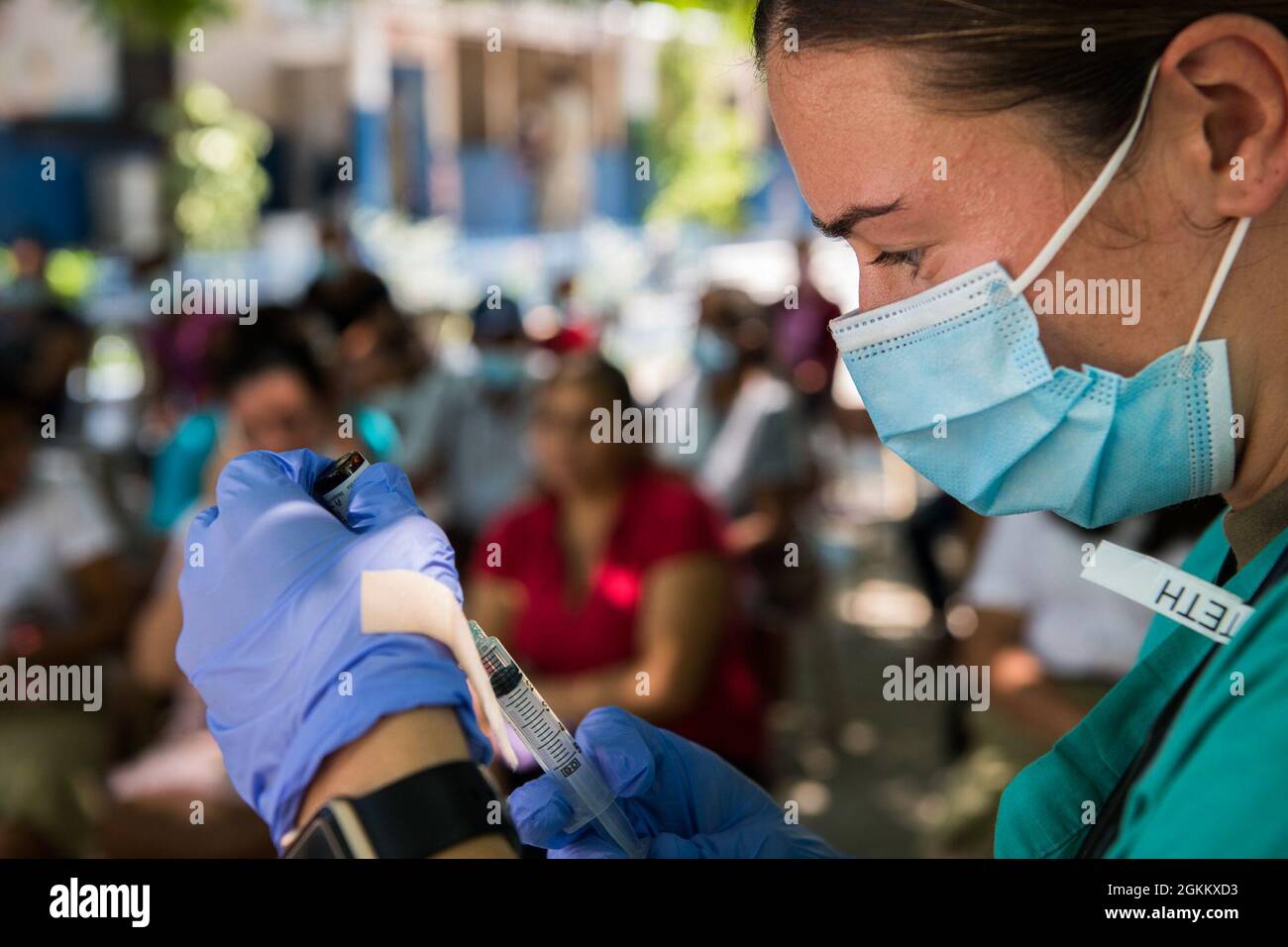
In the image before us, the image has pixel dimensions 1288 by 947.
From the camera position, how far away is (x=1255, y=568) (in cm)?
103

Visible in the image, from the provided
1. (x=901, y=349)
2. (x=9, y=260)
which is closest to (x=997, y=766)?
(x=901, y=349)

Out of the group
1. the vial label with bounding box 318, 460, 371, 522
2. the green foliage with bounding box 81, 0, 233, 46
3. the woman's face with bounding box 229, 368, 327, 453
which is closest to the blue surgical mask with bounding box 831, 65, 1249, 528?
the vial label with bounding box 318, 460, 371, 522

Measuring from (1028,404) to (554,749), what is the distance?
1.53 feet

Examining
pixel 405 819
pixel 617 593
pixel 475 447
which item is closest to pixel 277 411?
pixel 617 593

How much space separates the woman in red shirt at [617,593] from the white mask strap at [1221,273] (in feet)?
7.56

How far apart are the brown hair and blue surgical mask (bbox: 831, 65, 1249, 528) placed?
0.07 ft

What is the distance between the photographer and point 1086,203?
101 cm

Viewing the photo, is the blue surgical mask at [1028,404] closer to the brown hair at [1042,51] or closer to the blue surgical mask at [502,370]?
the brown hair at [1042,51]

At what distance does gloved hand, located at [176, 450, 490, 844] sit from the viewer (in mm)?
945

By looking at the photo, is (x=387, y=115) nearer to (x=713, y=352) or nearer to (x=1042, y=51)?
(x=713, y=352)

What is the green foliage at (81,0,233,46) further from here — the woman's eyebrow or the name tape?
the name tape

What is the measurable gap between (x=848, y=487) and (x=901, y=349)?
779cm

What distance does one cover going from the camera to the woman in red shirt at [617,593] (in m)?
3.30
